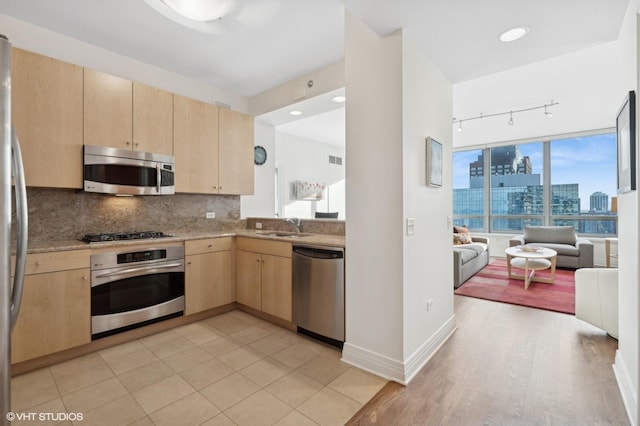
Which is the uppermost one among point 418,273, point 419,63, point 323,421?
point 419,63

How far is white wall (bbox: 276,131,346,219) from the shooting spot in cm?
639

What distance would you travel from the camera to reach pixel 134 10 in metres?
2.48

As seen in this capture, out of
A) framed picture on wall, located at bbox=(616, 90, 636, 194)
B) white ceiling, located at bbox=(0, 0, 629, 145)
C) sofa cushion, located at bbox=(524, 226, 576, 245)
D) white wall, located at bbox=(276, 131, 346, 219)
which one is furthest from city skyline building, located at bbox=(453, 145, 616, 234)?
framed picture on wall, located at bbox=(616, 90, 636, 194)

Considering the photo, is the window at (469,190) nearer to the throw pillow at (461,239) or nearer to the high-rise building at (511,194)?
the high-rise building at (511,194)

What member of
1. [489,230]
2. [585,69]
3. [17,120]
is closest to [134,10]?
[17,120]

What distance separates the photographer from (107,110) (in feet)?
9.15

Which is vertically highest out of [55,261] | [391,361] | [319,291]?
[55,261]

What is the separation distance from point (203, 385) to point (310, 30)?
9.82ft

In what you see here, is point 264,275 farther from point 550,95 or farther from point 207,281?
point 550,95

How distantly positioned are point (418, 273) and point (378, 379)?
812 millimetres

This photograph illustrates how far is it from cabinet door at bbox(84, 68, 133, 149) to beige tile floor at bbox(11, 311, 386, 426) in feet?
6.21

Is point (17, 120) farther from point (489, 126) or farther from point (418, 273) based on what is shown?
point (489, 126)

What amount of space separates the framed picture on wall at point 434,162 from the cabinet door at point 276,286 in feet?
4.84

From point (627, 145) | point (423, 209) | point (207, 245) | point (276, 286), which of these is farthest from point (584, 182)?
point (207, 245)
